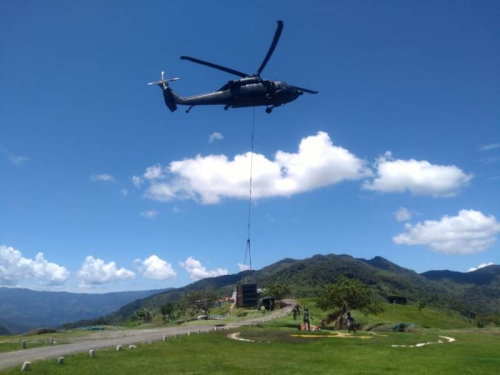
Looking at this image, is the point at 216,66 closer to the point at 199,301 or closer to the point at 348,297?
the point at 348,297

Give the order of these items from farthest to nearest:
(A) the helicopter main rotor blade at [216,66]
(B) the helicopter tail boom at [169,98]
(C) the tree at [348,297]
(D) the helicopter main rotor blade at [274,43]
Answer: (C) the tree at [348,297] → (B) the helicopter tail boom at [169,98] → (A) the helicopter main rotor blade at [216,66] → (D) the helicopter main rotor blade at [274,43]

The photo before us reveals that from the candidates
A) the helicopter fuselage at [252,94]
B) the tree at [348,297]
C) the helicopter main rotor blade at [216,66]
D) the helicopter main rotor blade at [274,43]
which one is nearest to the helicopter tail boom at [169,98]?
the helicopter fuselage at [252,94]

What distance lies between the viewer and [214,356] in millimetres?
28328

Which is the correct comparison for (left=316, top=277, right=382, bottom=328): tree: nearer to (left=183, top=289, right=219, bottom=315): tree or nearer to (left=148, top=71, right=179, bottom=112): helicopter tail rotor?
(left=148, top=71, right=179, bottom=112): helicopter tail rotor

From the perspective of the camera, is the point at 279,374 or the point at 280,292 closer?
the point at 279,374

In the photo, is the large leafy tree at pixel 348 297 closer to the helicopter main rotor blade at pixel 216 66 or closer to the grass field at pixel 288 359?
the grass field at pixel 288 359

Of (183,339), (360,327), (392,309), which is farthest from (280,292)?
(183,339)

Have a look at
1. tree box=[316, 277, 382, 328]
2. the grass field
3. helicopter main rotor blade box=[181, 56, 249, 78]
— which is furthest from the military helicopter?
tree box=[316, 277, 382, 328]

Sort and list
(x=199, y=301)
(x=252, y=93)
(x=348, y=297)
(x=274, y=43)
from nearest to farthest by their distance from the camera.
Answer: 1. (x=274, y=43)
2. (x=252, y=93)
3. (x=348, y=297)
4. (x=199, y=301)

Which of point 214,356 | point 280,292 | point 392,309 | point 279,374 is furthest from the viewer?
point 392,309

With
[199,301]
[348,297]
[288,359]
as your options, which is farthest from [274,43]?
[199,301]

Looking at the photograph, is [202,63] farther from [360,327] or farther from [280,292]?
[280,292]

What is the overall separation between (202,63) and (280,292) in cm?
8724

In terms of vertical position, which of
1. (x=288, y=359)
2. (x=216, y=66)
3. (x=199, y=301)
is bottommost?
(x=288, y=359)
